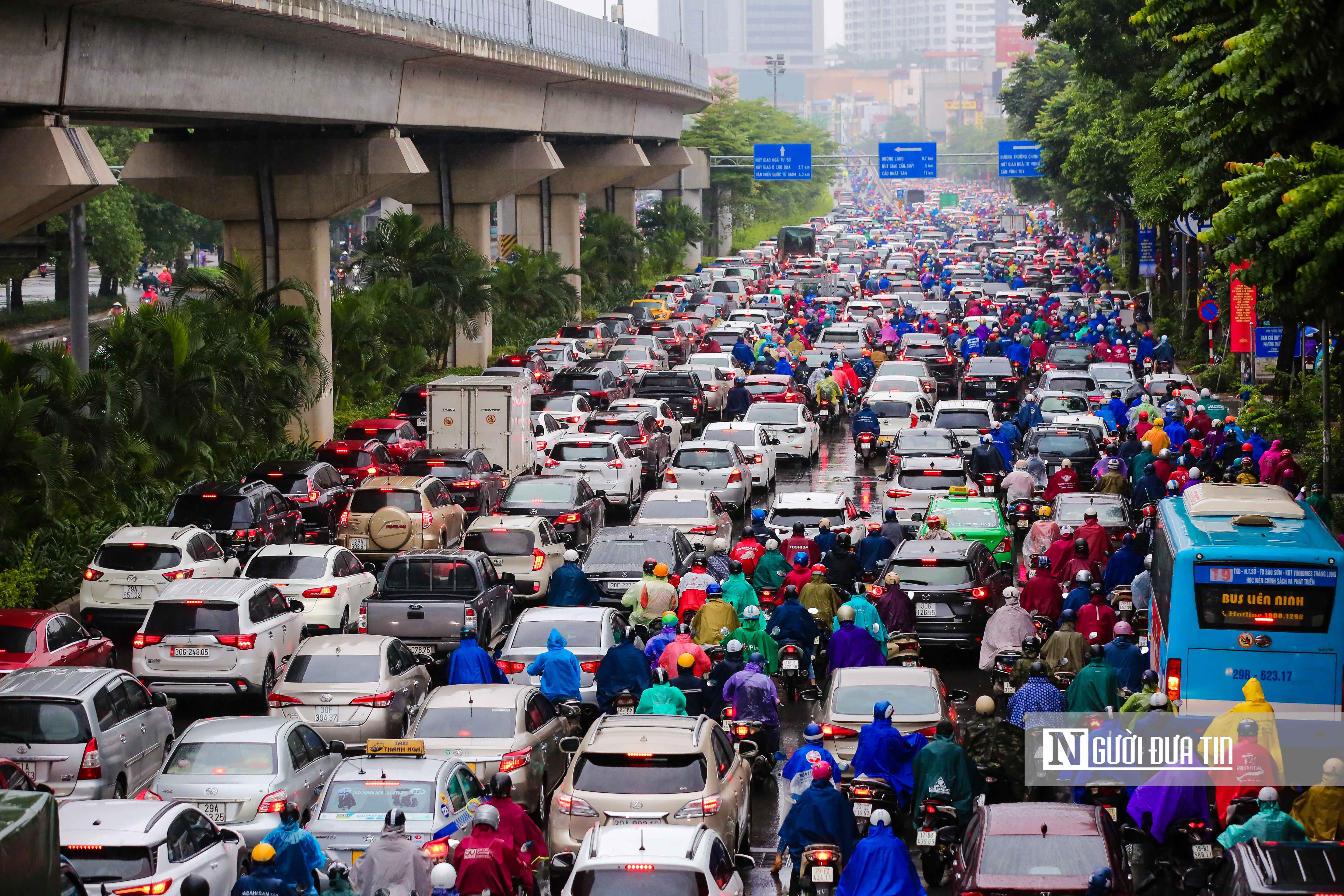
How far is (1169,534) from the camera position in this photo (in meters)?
16.7

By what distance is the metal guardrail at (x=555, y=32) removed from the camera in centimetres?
3753

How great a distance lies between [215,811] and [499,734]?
232cm

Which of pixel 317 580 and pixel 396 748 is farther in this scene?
pixel 317 580

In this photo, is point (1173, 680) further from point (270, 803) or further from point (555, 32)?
point (555, 32)

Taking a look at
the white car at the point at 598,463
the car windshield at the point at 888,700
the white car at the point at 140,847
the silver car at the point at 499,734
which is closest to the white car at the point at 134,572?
the silver car at the point at 499,734

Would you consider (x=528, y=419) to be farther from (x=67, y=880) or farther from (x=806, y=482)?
(x=67, y=880)

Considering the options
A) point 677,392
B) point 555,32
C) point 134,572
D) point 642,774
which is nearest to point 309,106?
point 677,392

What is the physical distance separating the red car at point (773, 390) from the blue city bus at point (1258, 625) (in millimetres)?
22410

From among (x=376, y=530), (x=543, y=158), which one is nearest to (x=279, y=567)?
(x=376, y=530)

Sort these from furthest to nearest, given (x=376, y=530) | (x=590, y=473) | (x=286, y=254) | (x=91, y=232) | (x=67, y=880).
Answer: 1. (x=91, y=232)
2. (x=286, y=254)
3. (x=590, y=473)
4. (x=376, y=530)
5. (x=67, y=880)

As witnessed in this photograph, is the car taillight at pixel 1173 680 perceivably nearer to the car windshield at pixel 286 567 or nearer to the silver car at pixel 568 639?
the silver car at pixel 568 639

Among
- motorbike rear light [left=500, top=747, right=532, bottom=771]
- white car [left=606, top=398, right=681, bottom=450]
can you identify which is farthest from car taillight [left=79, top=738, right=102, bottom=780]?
white car [left=606, top=398, right=681, bottom=450]

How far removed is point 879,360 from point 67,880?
128 feet

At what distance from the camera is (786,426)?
35250mm
